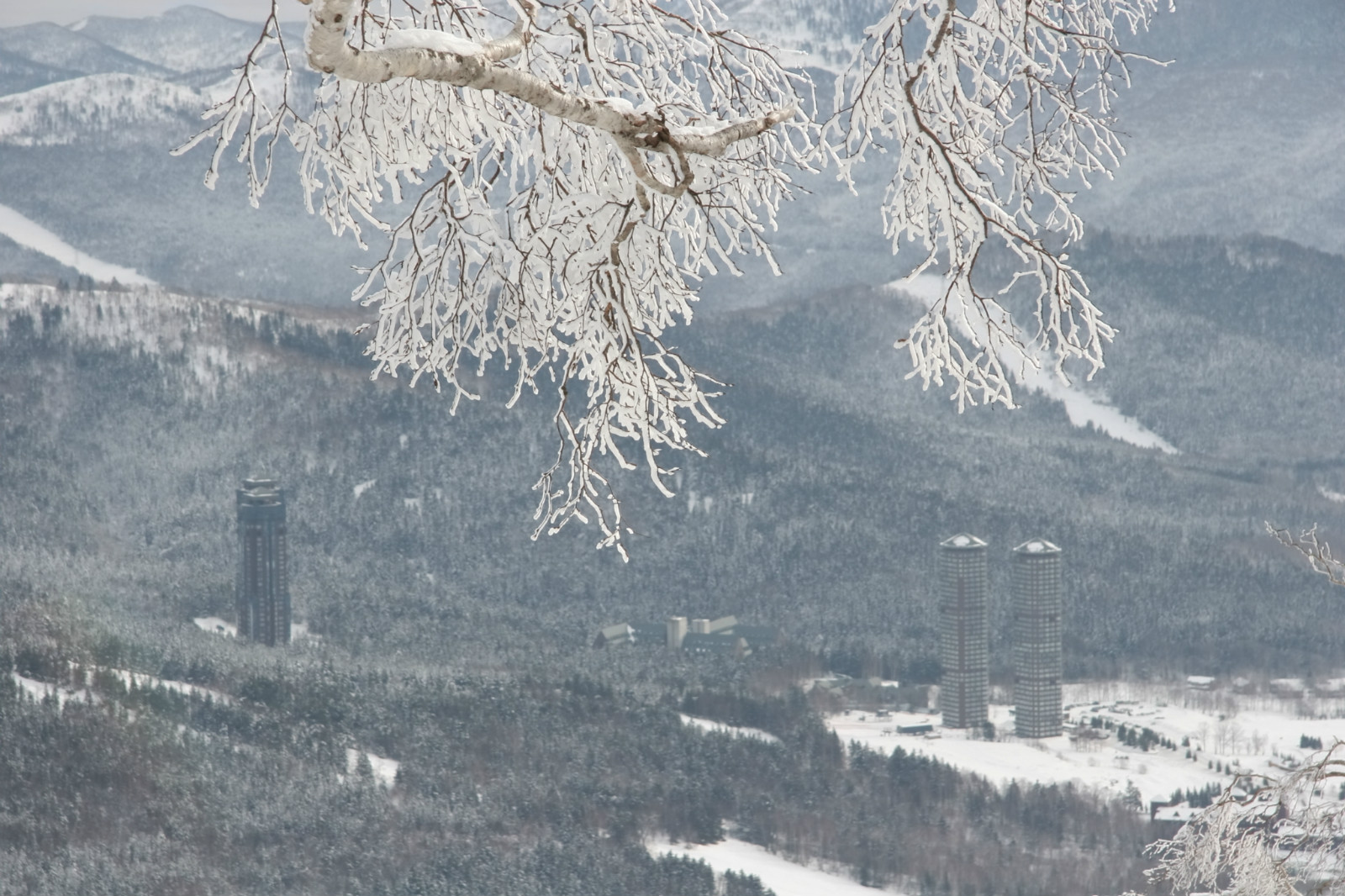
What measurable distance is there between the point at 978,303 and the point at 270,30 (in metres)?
2.67

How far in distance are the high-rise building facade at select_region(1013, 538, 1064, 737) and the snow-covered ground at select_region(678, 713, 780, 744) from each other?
Answer: 2247 centimetres

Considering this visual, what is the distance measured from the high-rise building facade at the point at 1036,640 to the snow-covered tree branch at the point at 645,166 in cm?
12762

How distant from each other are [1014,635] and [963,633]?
13.7 metres

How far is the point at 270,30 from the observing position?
6461mm

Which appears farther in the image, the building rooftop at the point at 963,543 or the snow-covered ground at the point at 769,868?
the building rooftop at the point at 963,543

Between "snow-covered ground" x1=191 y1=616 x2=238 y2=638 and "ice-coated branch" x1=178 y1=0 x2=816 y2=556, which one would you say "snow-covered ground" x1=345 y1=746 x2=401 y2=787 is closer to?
"snow-covered ground" x1=191 y1=616 x2=238 y2=638

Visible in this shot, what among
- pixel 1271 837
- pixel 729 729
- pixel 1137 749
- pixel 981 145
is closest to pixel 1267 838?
pixel 1271 837

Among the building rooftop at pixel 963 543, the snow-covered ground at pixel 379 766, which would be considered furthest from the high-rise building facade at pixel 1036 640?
the snow-covered ground at pixel 379 766

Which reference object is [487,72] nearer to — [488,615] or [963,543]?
[488,615]

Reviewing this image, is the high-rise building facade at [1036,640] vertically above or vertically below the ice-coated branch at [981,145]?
below

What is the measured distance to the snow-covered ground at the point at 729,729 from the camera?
116688mm

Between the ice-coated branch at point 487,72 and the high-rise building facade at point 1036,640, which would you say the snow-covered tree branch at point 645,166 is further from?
the high-rise building facade at point 1036,640

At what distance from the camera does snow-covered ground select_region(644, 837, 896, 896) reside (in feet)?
313

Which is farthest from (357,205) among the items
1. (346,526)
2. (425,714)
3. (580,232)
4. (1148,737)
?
(346,526)
